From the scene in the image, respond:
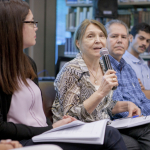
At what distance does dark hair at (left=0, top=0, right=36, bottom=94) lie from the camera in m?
1.13

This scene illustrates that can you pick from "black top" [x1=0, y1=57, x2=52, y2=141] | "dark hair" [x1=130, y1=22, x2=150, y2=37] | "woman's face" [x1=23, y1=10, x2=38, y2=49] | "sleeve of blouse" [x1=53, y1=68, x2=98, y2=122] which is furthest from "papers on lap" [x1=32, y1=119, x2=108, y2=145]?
"dark hair" [x1=130, y1=22, x2=150, y2=37]

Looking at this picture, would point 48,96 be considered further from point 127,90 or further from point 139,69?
point 139,69

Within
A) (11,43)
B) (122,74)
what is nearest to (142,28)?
(122,74)

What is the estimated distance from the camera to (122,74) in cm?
199

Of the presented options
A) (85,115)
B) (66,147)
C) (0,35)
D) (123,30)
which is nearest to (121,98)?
(85,115)

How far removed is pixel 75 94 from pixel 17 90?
1.57ft

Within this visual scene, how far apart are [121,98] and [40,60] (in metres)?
2.37

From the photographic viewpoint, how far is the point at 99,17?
3521mm


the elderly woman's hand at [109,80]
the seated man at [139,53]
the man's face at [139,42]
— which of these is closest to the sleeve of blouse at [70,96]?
the elderly woman's hand at [109,80]

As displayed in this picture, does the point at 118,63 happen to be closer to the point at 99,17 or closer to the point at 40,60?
the point at 99,17

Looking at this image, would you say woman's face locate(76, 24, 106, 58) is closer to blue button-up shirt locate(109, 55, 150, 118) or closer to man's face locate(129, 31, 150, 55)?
blue button-up shirt locate(109, 55, 150, 118)

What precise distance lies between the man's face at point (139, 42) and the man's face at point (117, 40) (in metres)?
0.66

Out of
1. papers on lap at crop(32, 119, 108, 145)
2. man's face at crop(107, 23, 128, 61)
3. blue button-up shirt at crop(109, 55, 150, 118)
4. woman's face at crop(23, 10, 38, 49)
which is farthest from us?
man's face at crop(107, 23, 128, 61)

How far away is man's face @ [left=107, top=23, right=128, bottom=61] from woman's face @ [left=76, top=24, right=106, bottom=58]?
1.09ft
